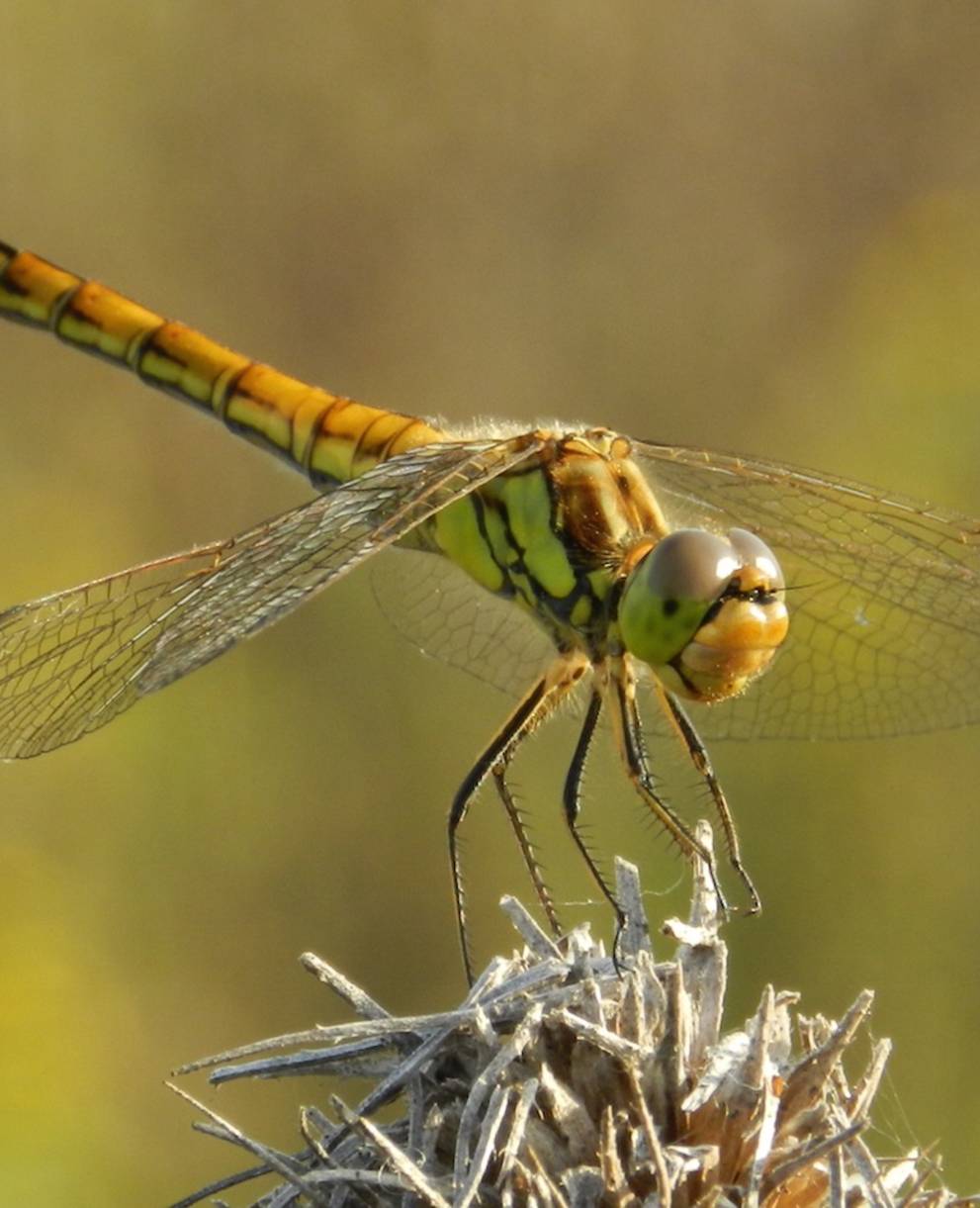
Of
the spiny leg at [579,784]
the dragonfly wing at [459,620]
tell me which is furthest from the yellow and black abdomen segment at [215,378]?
the spiny leg at [579,784]

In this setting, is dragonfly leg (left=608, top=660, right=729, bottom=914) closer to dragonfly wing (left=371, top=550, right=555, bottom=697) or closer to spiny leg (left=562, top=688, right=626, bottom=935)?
spiny leg (left=562, top=688, right=626, bottom=935)

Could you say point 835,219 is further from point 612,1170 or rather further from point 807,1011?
point 612,1170

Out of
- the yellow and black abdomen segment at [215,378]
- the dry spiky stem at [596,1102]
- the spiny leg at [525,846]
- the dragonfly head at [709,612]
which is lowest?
the dry spiky stem at [596,1102]

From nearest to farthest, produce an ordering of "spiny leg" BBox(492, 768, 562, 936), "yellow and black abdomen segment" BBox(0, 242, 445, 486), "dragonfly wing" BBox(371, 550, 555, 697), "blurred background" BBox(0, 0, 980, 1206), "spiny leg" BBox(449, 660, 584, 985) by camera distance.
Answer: "spiny leg" BBox(492, 768, 562, 936)
"spiny leg" BBox(449, 660, 584, 985)
"dragonfly wing" BBox(371, 550, 555, 697)
"yellow and black abdomen segment" BBox(0, 242, 445, 486)
"blurred background" BBox(0, 0, 980, 1206)

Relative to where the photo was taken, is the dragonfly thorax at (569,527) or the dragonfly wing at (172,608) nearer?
the dragonfly wing at (172,608)

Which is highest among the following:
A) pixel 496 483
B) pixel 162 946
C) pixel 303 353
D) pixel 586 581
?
pixel 303 353

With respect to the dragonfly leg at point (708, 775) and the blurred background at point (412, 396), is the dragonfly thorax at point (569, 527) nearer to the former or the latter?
the dragonfly leg at point (708, 775)

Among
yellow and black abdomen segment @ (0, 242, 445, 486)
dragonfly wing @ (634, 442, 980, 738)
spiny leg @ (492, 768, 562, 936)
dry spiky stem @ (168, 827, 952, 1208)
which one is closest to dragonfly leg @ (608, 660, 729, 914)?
spiny leg @ (492, 768, 562, 936)

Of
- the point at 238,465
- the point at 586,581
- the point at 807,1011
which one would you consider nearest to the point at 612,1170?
the point at 586,581
